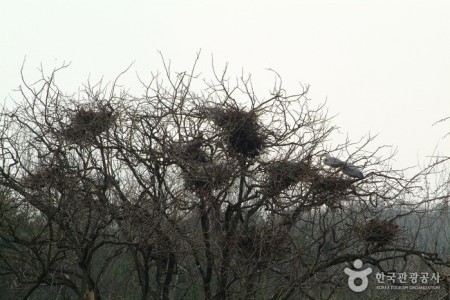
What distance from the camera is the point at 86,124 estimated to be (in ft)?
22.0

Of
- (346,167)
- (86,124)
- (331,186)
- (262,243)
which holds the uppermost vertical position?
(86,124)

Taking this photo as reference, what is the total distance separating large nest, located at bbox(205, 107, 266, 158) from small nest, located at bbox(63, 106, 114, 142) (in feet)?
3.32

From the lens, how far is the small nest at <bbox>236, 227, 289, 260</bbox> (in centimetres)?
661

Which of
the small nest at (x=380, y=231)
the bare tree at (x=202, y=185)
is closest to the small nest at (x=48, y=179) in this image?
the bare tree at (x=202, y=185)

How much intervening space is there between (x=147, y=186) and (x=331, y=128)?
6.54 ft

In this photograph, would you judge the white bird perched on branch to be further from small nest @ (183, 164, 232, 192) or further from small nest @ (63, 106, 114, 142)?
small nest @ (63, 106, 114, 142)

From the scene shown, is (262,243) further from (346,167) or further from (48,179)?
(48,179)

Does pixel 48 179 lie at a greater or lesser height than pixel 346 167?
lesser

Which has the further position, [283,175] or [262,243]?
[283,175]

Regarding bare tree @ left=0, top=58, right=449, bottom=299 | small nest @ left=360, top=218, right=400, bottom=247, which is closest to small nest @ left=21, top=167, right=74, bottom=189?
bare tree @ left=0, top=58, right=449, bottom=299

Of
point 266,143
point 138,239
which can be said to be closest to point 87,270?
point 138,239

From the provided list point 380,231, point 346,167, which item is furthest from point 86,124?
point 380,231

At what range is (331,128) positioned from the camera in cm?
722

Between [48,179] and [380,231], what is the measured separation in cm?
318
